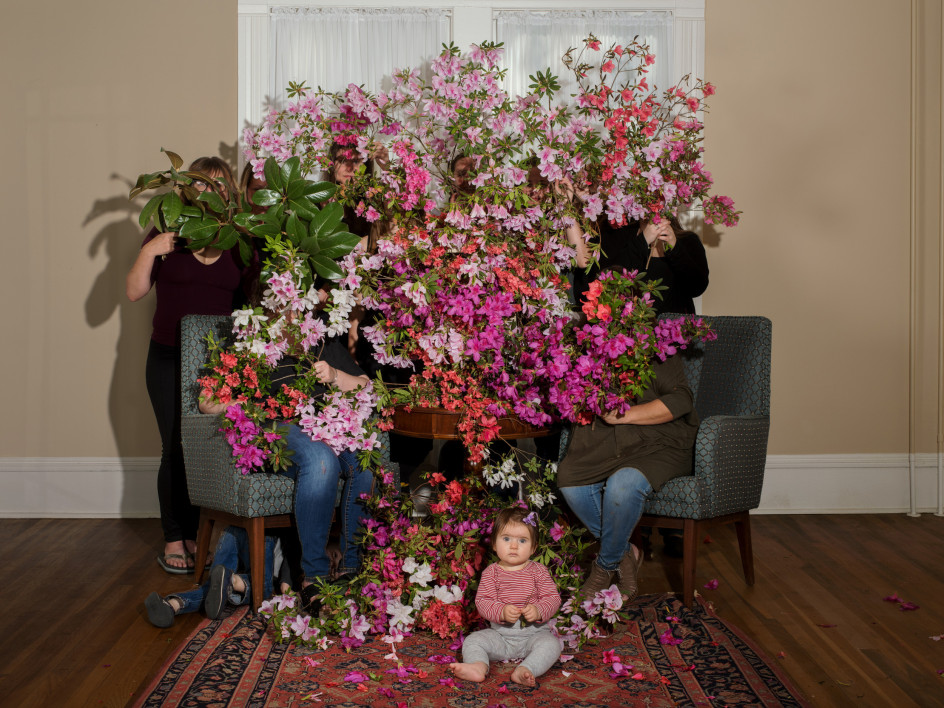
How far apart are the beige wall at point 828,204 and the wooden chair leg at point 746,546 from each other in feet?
3.72

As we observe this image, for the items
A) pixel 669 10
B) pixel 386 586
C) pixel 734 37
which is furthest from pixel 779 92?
pixel 386 586

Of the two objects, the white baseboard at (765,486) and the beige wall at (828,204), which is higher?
the beige wall at (828,204)

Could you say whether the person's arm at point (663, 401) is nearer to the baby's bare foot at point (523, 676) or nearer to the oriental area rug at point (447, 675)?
the oriental area rug at point (447, 675)

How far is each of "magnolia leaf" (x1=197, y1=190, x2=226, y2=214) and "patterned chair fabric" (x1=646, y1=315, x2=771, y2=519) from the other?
1.59 m

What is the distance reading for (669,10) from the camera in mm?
4016

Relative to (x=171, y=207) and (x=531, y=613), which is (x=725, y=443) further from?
(x=171, y=207)

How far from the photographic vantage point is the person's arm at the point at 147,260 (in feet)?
10.7

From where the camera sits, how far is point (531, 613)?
2387 mm

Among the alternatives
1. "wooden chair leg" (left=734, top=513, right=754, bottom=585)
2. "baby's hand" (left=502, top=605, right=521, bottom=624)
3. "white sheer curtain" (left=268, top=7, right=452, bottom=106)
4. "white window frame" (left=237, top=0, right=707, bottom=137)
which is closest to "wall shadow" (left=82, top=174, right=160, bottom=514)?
"white window frame" (left=237, top=0, right=707, bottom=137)

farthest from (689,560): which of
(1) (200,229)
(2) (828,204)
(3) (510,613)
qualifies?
(2) (828,204)

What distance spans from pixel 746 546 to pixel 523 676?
1.16 m

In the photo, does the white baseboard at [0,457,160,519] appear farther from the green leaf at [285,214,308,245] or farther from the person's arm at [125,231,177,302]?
the green leaf at [285,214,308,245]

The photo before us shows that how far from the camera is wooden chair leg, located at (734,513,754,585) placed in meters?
3.12

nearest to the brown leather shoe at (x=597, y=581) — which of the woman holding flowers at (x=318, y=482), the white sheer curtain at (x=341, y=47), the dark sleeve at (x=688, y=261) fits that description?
the woman holding flowers at (x=318, y=482)
